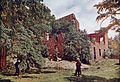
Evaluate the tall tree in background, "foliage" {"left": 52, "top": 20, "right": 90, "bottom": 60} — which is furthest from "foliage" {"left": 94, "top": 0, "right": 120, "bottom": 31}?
"foliage" {"left": 52, "top": 20, "right": 90, "bottom": 60}

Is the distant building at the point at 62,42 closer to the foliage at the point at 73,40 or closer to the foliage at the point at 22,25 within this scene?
the foliage at the point at 73,40

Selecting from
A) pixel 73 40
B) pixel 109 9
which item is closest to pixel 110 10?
pixel 109 9

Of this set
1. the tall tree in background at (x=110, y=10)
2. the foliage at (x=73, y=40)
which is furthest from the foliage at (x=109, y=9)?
the foliage at (x=73, y=40)

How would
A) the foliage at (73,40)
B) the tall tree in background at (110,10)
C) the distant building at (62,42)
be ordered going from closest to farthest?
the tall tree in background at (110,10), the foliage at (73,40), the distant building at (62,42)

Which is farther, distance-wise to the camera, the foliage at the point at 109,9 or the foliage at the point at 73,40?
the foliage at the point at 73,40

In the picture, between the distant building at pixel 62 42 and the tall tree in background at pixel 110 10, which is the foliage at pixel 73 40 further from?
the tall tree in background at pixel 110 10

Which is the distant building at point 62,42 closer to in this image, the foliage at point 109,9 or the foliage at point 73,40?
the foliage at point 73,40

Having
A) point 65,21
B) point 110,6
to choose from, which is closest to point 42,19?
point 110,6

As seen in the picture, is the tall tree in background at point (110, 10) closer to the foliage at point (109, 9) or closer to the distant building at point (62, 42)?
the foliage at point (109, 9)

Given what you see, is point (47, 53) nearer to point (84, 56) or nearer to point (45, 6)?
point (84, 56)

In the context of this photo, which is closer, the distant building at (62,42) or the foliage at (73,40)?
the foliage at (73,40)

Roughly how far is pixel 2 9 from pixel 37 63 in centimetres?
760

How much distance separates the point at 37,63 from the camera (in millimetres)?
34594

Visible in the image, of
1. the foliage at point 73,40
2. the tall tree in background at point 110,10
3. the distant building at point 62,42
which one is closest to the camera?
the tall tree in background at point 110,10
